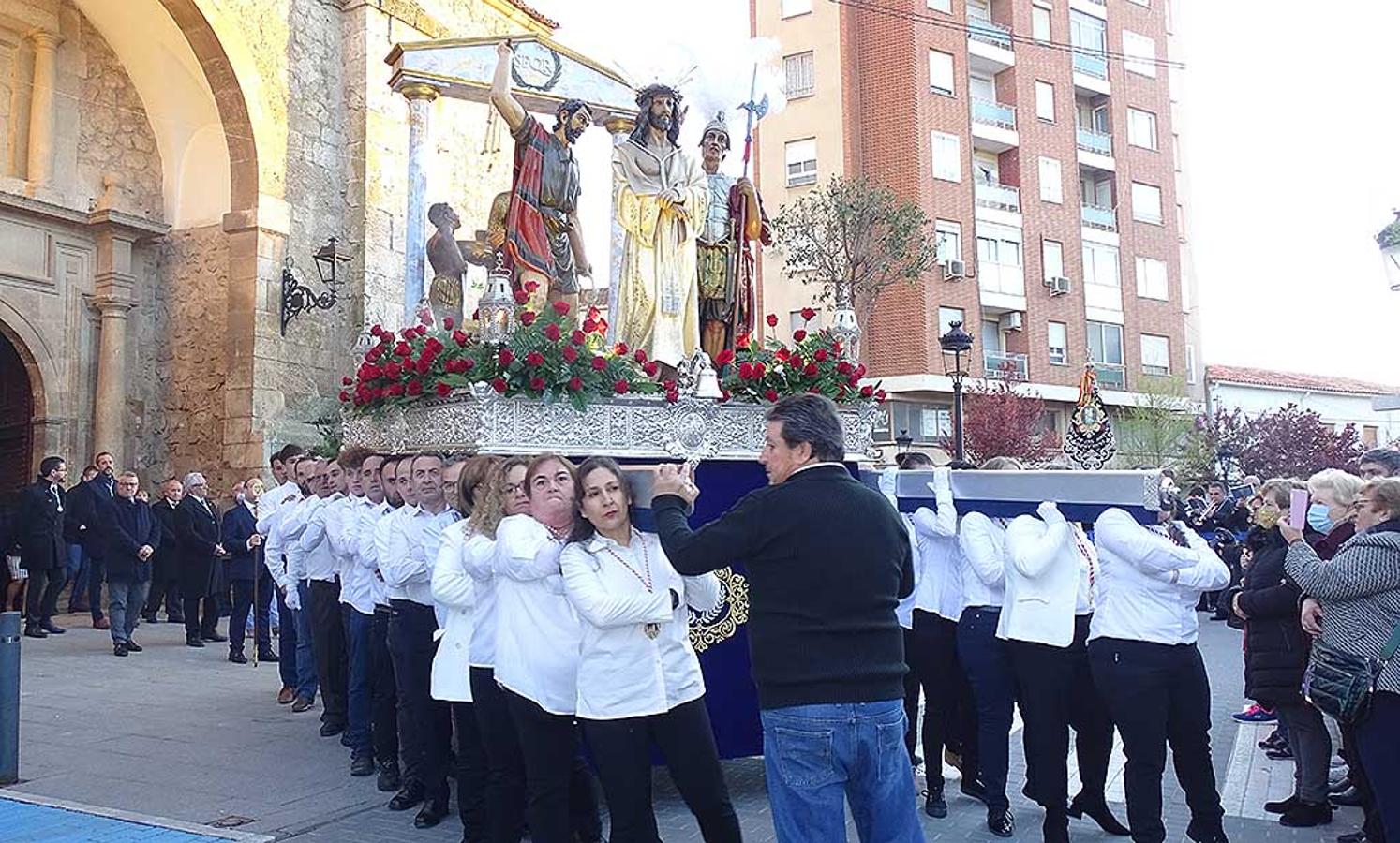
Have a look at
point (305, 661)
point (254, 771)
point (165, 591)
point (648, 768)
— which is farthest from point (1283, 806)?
point (165, 591)

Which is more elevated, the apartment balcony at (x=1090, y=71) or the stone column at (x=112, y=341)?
the apartment balcony at (x=1090, y=71)

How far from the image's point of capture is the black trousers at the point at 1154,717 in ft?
17.3

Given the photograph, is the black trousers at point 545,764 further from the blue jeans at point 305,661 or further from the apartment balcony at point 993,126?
the apartment balcony at point 993,126

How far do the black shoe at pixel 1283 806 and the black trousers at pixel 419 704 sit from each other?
440cm

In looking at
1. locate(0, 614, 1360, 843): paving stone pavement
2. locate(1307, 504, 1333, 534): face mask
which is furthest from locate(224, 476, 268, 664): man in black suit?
locate(1307, 504, 1333, 534): face mask

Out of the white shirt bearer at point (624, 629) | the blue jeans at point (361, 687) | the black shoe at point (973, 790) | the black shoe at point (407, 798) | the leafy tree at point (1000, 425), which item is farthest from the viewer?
the leafy tree at point (1000, 425)

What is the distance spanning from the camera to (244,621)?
11.9 m

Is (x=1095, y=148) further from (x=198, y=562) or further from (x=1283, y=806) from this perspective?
(x=1283, y=806)

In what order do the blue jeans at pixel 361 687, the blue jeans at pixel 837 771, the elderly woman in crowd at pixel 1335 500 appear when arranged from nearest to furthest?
the blue jeans at pixel 837 771 < the elderly woman in crowd at pixel 1335 500 < the blue jeans at pixel 361 687

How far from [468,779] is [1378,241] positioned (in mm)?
8008

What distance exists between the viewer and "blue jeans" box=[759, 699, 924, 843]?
3.67 m

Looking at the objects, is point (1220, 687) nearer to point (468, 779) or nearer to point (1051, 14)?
point (468, 779)

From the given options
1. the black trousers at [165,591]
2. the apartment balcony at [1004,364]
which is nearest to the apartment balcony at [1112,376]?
the apartment balcony at [1004,364]

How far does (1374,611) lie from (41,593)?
12793 mm
